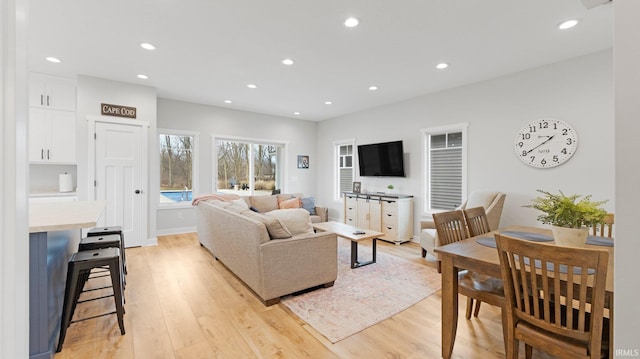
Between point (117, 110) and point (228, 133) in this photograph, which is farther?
point (228, 133)

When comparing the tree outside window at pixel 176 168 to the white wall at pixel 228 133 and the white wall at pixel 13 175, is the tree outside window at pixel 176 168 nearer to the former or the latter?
the white wall at pixel 228 133

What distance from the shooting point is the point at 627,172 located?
2.29 ft

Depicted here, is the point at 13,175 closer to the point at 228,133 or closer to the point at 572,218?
the point at 572,218

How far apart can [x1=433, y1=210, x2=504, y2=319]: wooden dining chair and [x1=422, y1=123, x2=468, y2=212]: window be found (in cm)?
239

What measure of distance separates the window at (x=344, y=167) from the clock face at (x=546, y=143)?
3.46m

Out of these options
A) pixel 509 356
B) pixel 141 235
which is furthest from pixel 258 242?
pixel 141 235

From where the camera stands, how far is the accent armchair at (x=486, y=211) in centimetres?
380

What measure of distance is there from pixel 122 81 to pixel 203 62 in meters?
1.75

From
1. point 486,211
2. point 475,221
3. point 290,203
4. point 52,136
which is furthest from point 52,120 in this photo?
point 486,211

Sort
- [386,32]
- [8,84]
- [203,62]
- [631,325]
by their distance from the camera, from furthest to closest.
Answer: [203,62], [386,32], [631,325], [8,84]

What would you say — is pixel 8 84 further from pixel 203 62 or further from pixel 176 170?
pixel 176 170

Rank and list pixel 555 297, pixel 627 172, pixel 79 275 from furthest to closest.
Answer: pixel 79 275 → pixel 555 297 → pixel 627 172

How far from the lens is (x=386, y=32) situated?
2.87 metres

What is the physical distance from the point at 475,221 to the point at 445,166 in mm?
2448
